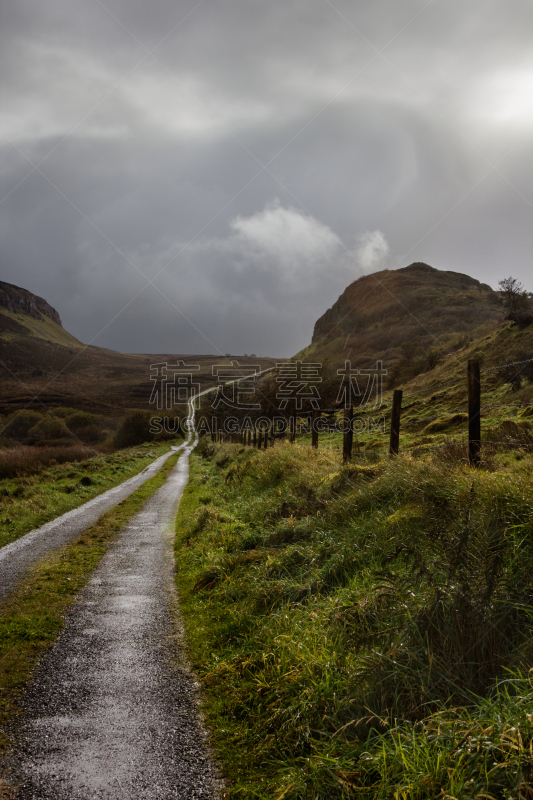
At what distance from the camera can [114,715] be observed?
3.65m

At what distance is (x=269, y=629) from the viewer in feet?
15.0

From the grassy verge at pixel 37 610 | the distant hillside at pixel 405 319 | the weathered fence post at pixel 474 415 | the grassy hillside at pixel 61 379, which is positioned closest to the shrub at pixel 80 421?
the grassy hillside at pixel 61 379

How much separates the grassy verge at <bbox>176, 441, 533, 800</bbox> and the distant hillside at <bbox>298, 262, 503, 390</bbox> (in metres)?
46.3

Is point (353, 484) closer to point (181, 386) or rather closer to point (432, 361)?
point (432, 361)

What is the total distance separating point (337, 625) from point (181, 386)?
159742mm

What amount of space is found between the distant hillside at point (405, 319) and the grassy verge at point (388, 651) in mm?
46315

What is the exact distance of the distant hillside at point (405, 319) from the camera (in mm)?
58216

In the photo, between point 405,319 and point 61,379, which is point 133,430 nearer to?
point 405,319

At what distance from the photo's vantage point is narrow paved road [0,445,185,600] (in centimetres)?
775

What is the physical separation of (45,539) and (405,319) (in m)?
92.6

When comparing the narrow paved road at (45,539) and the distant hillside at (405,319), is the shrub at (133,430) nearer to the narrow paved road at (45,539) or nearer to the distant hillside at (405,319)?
the distant hillside at (405,319)

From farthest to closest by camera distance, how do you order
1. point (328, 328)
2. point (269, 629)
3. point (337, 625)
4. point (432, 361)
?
point (328, 328) < point (432, 361) < point (269, 629) < point (337, 625)

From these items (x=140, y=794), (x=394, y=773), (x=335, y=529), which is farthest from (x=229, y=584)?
(x=394, y=773)

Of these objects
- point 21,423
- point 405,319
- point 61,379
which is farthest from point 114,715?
point 61,379
